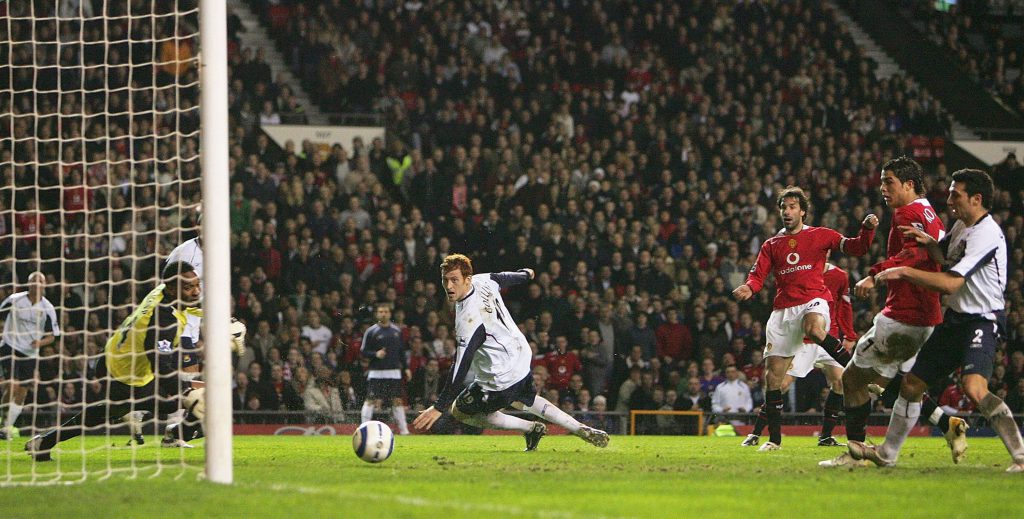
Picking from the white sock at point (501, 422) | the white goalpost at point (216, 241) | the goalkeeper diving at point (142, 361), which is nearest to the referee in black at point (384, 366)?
the white sock at point (501, 422)

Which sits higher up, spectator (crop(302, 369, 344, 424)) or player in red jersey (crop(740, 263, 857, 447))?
player in red jersey (crop(740, 263, 857, 447))

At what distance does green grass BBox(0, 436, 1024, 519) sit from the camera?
267 inches

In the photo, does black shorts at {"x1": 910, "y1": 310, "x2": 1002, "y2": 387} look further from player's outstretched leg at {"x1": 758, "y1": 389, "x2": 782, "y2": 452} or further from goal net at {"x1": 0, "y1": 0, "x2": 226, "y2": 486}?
goal net at {"x1": 0, "y1": 0, "x2": 226, "y2": 486}

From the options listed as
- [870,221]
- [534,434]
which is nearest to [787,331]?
[870,221]

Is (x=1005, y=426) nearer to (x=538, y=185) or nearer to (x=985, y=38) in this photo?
(x=538, y=185)

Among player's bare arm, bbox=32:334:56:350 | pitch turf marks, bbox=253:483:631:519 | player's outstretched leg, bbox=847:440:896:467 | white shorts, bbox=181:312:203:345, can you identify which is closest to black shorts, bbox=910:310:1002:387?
player's outstretched leg, bbox=847:440:896:467

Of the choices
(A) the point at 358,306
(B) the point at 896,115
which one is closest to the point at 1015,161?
(B) the point at 896,115

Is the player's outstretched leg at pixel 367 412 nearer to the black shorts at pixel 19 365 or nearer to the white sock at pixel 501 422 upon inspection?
the black shorts at pixel 19 365

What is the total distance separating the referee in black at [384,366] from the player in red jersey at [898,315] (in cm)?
883

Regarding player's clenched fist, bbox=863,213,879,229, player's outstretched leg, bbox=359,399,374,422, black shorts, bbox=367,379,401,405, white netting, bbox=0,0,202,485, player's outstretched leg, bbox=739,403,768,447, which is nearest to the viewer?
player's clenched fist, bbox=863,213,879,229

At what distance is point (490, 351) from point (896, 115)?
1673 cm

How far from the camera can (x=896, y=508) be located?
22.5ft

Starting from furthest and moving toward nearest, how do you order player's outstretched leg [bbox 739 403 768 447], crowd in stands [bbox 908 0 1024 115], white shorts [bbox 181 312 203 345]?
crowd in stands [bbox 908 0 1024 115] → player's outstretched leg [bbox 739 403 768 447] → white shorts [bbox 181 312 203 345]

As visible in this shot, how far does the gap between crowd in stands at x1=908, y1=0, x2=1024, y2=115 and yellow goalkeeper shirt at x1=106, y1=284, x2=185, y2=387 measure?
2197cm
